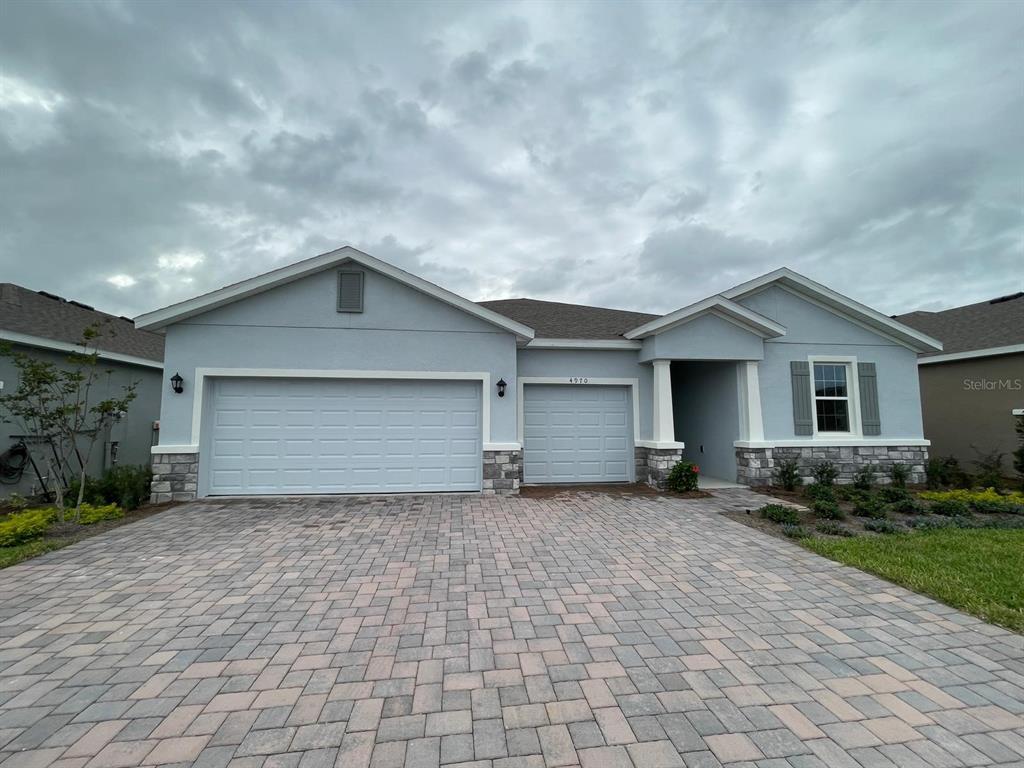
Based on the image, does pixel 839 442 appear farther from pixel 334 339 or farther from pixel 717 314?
Result: pixel 334 339

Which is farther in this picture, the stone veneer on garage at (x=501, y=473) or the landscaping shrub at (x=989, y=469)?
the landscaping shrub at (x=989, y=469)

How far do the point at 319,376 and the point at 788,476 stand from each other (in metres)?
10.1

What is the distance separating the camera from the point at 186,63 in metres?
8.30

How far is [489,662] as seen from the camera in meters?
2.85

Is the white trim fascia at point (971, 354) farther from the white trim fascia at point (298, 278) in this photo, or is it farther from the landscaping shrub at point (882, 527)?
the white trim fascia at point (298, 278)

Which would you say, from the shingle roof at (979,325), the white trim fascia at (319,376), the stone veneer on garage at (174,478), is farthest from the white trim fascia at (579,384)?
the shingle roof at (979,325)

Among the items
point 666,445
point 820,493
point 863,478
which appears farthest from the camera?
point 863,478

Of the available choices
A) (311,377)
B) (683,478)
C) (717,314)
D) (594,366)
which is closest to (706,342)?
(717,314)

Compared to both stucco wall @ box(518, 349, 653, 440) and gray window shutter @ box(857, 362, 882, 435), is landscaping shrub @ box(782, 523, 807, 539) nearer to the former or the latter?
stucco wall @ box(518, 349, 653, 440)

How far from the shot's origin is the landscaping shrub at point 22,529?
530 centimetres

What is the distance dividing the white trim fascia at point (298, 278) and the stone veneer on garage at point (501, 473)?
250 centimetres

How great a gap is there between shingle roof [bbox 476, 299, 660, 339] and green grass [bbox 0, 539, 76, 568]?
822 cm

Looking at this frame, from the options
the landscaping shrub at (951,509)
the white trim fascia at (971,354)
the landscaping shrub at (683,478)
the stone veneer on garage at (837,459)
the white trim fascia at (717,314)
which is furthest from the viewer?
the white trim fascia at (971,354)

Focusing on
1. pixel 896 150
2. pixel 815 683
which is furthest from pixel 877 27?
pixel 815 683
